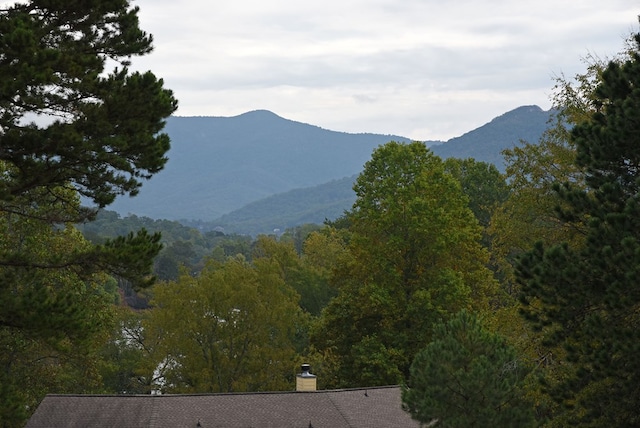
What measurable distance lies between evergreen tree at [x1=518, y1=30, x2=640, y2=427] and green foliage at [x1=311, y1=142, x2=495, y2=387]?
1276 centimetres

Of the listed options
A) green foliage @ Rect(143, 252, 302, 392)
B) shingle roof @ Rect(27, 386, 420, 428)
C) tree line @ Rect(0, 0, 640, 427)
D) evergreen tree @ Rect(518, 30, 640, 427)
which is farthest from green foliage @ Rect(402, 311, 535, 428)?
green foliage @ Rect(143, 252, 302, 392)

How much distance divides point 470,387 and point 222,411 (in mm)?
7490

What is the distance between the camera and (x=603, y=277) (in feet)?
46.3

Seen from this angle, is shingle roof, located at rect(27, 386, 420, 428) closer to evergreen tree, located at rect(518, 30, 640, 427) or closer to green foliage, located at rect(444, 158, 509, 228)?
evergreen tree, located at rect(518, 30, 640, 427)

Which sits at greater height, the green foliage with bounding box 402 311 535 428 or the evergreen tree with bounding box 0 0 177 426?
the evergreen tree with bounding box 0 0 177 426

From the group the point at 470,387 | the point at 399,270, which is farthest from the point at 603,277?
the point at 399,270

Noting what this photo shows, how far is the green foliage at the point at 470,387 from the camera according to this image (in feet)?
52.5

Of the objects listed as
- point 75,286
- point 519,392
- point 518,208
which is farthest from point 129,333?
point 519,392

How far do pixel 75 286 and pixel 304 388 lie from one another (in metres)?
7.25

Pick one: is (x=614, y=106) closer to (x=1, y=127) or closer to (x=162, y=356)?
(x=1, y=127)

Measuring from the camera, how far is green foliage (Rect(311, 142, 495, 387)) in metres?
28.5

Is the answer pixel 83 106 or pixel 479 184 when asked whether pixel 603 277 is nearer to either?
pixel 83 106

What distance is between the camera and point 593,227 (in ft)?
47.1

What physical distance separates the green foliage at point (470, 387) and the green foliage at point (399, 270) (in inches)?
431
